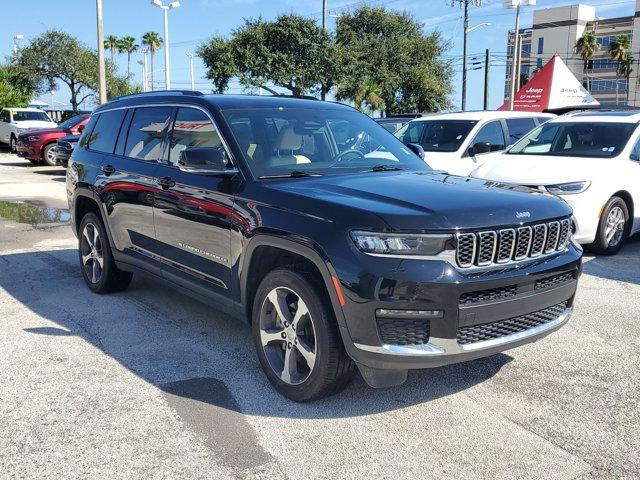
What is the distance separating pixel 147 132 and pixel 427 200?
2.79 m

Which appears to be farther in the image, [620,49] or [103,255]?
[620,49]

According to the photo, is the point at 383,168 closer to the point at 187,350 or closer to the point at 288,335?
the point at 288,335

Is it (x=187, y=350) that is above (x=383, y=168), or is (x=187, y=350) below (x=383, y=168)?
below

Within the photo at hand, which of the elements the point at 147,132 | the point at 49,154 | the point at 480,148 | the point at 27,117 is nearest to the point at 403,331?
the point at 147,132

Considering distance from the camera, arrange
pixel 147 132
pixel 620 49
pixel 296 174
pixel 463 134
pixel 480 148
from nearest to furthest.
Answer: pixel 296 174
pixel 147 132
pixel 480 148
pixel 463 134
pixel 620 49

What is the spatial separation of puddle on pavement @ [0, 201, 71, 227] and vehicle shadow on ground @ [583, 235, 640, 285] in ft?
24.9

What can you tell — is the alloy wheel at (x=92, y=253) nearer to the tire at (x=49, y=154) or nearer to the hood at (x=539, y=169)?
the hood at (x=539, y=169)

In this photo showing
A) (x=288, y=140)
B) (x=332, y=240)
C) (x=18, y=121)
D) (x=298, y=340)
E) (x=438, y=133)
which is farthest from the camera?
(x=18, y=121)

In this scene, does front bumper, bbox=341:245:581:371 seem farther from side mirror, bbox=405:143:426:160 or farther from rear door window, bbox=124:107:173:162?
→ rear door window, bbox=124:107:173:162

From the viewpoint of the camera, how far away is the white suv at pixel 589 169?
7.55m

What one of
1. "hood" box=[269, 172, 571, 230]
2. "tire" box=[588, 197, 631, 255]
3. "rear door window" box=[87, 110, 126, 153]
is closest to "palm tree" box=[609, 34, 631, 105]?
"tire" box=[588, 197, 631, 255]

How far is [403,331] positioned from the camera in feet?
10.8

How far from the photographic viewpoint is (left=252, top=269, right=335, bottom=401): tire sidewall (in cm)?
351

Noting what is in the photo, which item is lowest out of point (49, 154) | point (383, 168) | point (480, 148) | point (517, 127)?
point (49, 154)
